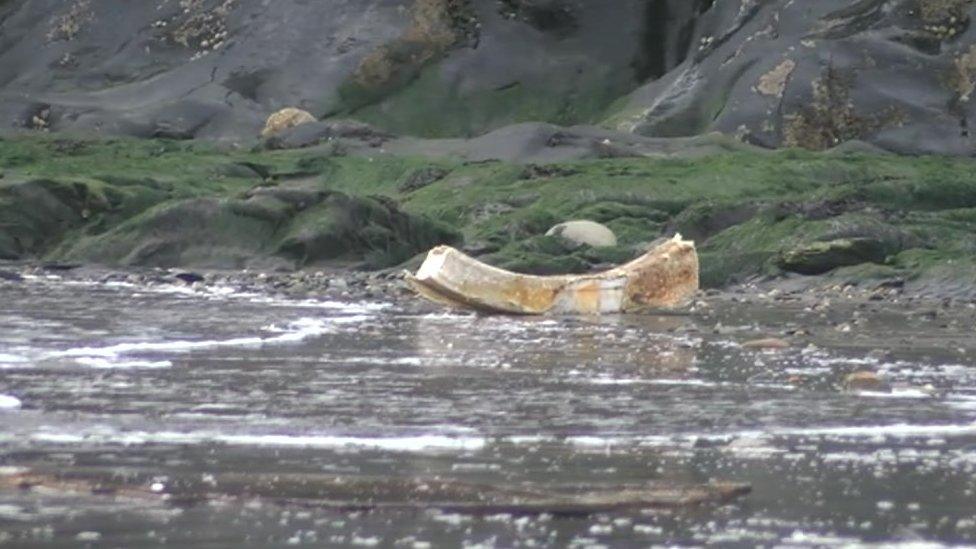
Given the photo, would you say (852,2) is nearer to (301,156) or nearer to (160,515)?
(301,156)

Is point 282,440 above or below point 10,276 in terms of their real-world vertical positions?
above

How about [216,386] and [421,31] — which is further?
[421,31]

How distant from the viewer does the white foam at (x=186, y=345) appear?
12.0 meters

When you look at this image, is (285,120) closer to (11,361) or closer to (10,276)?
(10,276)

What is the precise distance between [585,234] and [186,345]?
11655mm

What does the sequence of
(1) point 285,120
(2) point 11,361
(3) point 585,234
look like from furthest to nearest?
1. (1) point 285,120
2. (3) point 585,234
3. (2) point 11,361

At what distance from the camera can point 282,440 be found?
7.99 metres

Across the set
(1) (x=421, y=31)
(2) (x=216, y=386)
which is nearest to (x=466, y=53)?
(1) (x=421, y=31)

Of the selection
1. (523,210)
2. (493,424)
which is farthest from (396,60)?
(493,424)

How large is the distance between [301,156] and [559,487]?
2858 centimetres

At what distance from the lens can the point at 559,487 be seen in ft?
22.2

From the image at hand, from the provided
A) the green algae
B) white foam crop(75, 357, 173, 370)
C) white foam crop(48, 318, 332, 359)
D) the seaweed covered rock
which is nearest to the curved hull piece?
white foam crop(48, 318, 332, 359)

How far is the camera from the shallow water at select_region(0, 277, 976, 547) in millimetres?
6145


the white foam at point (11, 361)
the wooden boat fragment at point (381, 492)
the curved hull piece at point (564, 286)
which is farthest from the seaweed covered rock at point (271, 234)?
the wooden boat fragment at point (381, 492)
